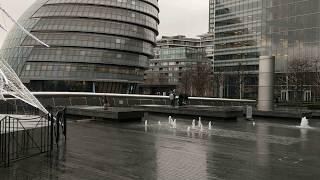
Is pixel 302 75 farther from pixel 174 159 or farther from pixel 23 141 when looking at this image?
pixel 23 141

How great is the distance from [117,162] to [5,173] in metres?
3.14

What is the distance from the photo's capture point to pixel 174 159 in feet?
41.4

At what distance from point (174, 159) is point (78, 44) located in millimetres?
73488

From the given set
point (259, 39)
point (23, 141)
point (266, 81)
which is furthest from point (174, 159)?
point (259, 39)

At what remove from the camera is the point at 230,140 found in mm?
17453

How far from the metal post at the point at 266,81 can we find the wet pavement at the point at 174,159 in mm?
15662

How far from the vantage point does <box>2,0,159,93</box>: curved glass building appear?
83.4 meters

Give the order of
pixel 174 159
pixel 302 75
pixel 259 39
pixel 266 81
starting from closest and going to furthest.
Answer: pixel 174 159, pixel 266 81, pixel 302 75, pixel 259 39

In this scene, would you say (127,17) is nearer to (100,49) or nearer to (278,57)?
(100,49)

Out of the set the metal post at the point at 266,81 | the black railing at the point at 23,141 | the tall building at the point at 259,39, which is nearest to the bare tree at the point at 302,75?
the tall building at the point at 259,39

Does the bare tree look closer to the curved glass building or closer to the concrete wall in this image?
the concrete wall

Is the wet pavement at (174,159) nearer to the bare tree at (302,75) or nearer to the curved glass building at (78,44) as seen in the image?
the bare tree at (302,75)

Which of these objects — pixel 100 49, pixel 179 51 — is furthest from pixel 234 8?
pixel 179 51

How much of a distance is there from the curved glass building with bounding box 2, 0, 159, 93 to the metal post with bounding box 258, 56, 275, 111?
54185 millimetres
